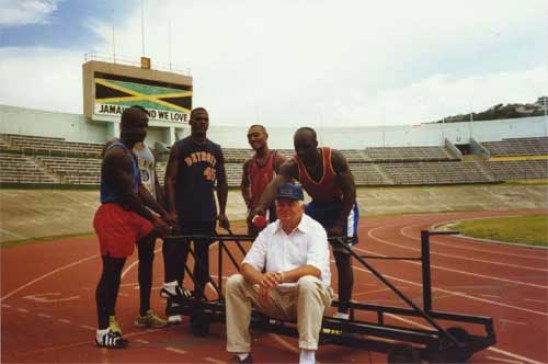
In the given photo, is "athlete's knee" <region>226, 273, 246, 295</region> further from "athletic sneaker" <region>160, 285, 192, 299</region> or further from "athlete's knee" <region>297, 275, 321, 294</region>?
"athletic sneaker" <region>160, 285, 192, 299</region>

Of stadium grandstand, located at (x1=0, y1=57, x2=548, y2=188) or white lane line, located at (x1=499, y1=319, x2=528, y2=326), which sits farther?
stadium grandstand, located at (x1=0, y1=57, x2=548, y2=188)

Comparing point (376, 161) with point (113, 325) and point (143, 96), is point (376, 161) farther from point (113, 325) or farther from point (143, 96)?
point (113, 325)

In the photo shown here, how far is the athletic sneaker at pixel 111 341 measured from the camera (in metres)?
4.07

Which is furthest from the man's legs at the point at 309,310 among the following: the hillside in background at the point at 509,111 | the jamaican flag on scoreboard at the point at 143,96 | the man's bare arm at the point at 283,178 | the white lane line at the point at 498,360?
the hillside in background at the point at 509,111

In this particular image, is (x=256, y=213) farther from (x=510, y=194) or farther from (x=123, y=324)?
(x=510, y=194)

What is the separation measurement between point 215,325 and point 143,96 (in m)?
29.4

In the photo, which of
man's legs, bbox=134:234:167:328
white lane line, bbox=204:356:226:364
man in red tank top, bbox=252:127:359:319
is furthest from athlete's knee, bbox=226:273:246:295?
man's legs, bbox=134:234:167:328

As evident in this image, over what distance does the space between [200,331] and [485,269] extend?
5550 mm

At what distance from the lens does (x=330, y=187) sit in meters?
4.37

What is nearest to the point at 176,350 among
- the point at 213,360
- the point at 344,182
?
the point at 213,360

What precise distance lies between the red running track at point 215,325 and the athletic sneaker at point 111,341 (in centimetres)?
7

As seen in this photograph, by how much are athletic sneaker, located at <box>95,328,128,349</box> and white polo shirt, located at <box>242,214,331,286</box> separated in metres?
1.24

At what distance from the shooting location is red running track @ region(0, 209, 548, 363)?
393cm

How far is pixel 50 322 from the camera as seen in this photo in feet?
16.7
